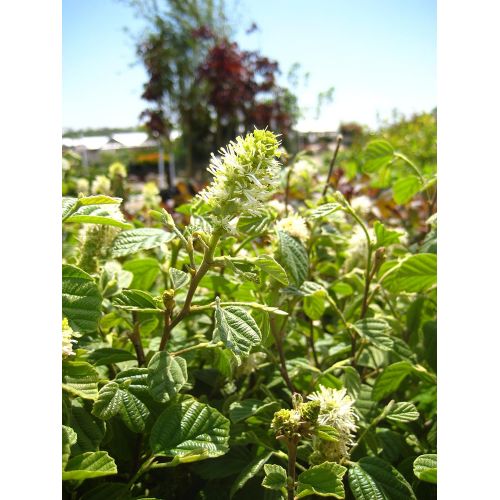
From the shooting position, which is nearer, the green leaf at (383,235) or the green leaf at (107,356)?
the green leaf at (107,356)

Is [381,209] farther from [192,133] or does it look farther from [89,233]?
[192,133]

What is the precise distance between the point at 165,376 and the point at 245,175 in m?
0.20

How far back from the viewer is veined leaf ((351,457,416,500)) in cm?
54

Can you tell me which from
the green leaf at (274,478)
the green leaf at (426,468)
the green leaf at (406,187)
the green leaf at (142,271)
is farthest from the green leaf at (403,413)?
the green leaf at (406,187)

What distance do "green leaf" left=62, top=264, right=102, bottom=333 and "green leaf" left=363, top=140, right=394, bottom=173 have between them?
0.61 meters

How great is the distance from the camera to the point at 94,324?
522mm

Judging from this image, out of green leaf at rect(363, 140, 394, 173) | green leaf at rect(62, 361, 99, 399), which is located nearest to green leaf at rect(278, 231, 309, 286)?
green leaf at rect(62, 361, 99, 399)

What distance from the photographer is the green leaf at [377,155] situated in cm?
98

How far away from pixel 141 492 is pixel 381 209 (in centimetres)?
112

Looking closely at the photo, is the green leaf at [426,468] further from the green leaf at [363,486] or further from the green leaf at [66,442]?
the green leaf at [66,442]

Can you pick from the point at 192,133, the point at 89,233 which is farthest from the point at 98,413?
the point at 192,133

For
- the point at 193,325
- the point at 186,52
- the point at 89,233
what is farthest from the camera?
the point at 186,52

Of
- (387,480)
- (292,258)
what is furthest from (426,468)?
(292,258)

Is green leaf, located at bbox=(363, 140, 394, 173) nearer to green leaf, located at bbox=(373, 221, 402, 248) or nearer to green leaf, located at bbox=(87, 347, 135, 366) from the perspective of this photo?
green leaf, located at bbox=(373, 221, 402, 248)
